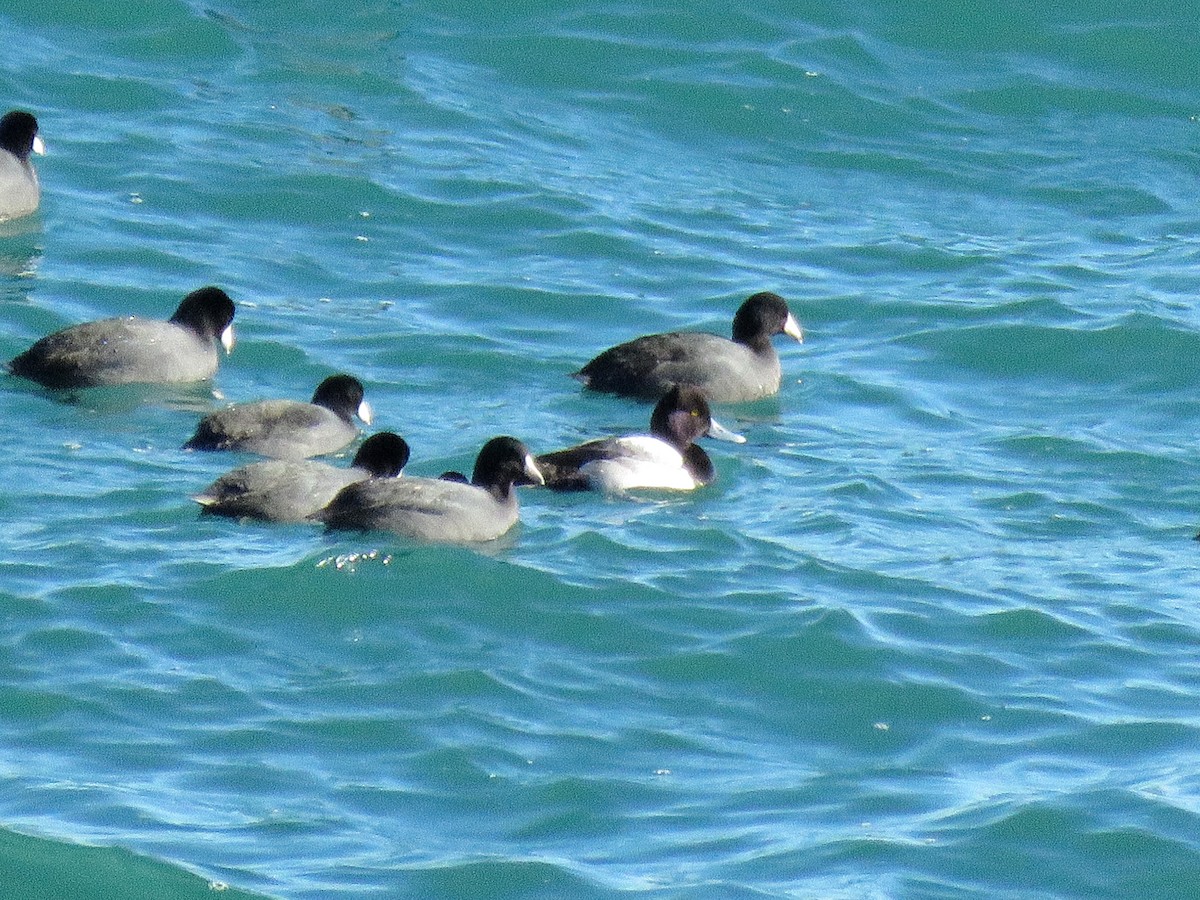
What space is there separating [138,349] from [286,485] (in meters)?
2.66

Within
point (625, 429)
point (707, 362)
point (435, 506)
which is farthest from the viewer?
point (707, 362)

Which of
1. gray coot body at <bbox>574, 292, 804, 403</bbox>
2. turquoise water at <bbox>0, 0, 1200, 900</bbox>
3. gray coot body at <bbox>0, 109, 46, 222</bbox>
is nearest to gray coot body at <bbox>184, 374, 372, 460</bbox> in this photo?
turquoise water at <bbox>0, 0, 1200, 900</bbox>

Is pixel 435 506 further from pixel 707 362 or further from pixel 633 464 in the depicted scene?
pixel 707 362

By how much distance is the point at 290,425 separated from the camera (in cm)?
1357

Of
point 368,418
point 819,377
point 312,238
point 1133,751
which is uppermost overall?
point 312,238

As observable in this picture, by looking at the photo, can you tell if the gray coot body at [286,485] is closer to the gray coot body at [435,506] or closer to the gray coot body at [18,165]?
the gray coot body at [435,506]

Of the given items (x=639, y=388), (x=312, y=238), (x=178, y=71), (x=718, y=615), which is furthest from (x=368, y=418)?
(x=178, y=71)

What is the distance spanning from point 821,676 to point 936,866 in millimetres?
1972

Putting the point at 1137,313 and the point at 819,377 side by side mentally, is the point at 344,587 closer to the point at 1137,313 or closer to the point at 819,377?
the point at 819,377

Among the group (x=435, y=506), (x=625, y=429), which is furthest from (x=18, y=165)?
(x=435, y=506)

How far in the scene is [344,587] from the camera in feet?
37.6

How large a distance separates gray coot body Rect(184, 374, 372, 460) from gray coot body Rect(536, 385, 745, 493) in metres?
1.10

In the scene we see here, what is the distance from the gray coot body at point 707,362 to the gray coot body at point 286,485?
2.70 m

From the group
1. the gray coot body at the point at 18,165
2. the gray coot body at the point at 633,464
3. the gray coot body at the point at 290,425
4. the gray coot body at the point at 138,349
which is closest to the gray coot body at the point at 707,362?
the gray coot body at the point at 633,464
